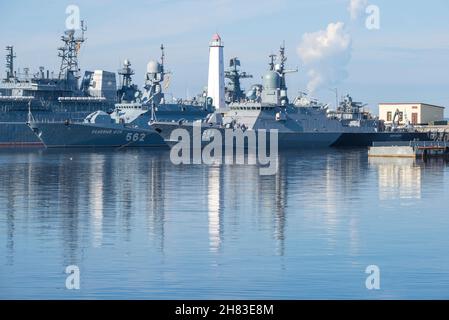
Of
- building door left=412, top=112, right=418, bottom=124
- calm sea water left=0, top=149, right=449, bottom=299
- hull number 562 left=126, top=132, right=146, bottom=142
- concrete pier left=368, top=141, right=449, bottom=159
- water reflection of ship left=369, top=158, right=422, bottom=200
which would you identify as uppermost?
building door left=412, top=112, right=418, bottom=124

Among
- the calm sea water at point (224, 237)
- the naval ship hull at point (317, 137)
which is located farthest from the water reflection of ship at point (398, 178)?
the naval ship hull at point (317, 137)

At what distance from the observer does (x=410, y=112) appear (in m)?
122

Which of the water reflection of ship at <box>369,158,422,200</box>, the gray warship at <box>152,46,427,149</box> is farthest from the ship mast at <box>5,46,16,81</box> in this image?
the water reflection of ship at <box>369,158,422,200</box>

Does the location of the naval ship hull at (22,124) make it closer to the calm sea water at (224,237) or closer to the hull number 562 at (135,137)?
the hull number 562 at (135,137)

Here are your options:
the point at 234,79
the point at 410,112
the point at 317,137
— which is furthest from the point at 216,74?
the point at 410,112

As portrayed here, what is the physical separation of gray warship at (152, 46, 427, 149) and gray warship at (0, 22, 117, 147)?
1571 cm

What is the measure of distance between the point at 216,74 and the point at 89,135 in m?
25.3

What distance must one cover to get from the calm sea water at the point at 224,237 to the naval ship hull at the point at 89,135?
4358 cm

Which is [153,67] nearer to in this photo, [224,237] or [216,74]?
[216,74]

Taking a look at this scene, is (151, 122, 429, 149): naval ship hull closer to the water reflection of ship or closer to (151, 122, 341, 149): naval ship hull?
(151, 122, 341, 149): naval ship hull

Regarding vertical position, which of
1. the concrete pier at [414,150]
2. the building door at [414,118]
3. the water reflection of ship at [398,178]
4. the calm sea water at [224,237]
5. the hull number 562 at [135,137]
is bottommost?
the calm sea water at [224,237]

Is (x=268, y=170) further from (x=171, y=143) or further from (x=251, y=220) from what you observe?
(x=171, y=143)

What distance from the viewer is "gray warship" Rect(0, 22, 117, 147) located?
91.7 m

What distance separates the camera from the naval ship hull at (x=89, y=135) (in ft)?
280
